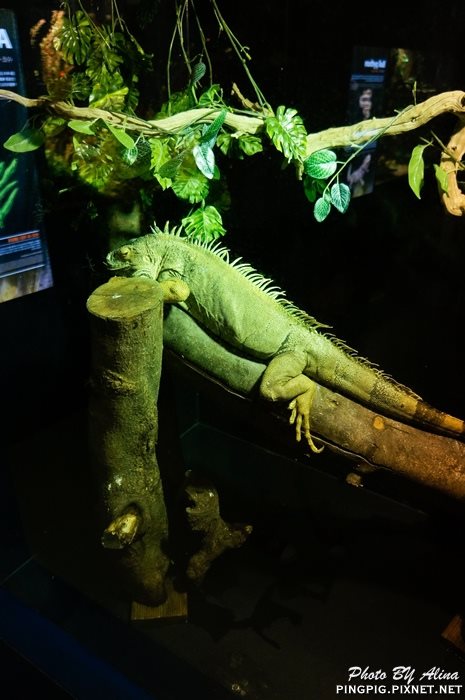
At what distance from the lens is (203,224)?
2.72 metres

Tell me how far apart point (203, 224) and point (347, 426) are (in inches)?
50.6

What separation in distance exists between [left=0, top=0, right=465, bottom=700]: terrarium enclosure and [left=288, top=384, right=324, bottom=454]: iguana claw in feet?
0.21

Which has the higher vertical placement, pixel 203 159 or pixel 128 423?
pixel 203 159

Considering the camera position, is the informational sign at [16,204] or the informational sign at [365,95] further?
the informational sign at [365,95]

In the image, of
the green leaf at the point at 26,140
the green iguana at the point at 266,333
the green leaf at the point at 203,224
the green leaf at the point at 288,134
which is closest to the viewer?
the green leaf at the point at 26,140

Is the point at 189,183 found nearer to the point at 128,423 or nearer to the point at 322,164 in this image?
the point at 322,164

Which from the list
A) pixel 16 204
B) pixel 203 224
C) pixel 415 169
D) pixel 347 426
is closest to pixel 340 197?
pixel 415 169

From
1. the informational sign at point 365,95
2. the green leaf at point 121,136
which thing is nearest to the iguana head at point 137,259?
the green leaf at point 121,136

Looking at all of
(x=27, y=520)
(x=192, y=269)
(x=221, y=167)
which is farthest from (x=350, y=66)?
(x=27, y=520)

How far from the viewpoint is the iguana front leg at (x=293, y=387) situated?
234 centimetres

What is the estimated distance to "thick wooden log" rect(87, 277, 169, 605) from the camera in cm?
210

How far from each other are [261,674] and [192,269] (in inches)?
80.8

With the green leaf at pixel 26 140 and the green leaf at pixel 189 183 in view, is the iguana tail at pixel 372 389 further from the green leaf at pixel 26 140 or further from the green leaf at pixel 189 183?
the green leaf at pixel 26 140

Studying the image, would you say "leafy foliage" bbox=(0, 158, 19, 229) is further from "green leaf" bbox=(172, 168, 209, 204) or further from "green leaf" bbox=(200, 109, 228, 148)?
"green leaf" bbox=(200, 109, 228, 148)
